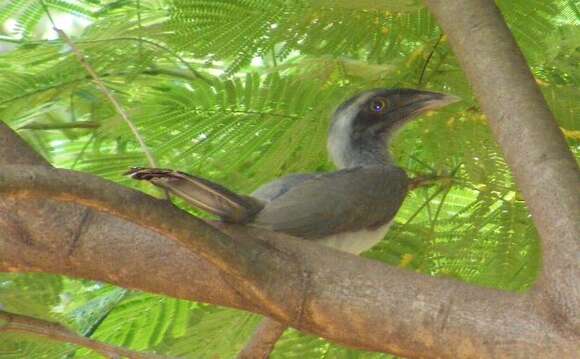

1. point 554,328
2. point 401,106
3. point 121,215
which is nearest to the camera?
point 121,215

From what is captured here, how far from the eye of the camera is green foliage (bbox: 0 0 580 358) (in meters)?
3.79

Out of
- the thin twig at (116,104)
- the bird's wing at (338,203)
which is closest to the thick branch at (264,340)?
the bird's wing at (338,203)

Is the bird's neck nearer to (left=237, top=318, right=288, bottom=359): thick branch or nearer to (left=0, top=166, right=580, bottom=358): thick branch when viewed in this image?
(left=237, top=318, right=288, bottom=359): thick branch

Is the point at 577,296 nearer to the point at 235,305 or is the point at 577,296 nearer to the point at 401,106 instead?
the point at 235,305

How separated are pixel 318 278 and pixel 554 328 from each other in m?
0.59

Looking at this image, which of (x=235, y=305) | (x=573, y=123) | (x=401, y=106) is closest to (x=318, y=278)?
(x=235, y=305)

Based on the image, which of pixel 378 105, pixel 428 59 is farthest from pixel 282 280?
pixel 378 105

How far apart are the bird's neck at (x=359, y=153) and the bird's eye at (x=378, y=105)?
18 centimetres

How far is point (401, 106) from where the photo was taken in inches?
177

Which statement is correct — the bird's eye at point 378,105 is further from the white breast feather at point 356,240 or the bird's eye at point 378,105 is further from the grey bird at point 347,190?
the white breast feather at point 356,240

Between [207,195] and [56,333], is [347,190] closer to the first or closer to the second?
[207,195]

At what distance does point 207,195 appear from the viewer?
9.50ft

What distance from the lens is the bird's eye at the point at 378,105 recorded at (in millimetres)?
4605

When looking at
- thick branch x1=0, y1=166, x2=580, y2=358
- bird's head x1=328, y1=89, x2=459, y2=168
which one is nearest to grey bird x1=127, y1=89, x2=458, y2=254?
bird's head x1=328, y1=89, x2=459, y2=168
